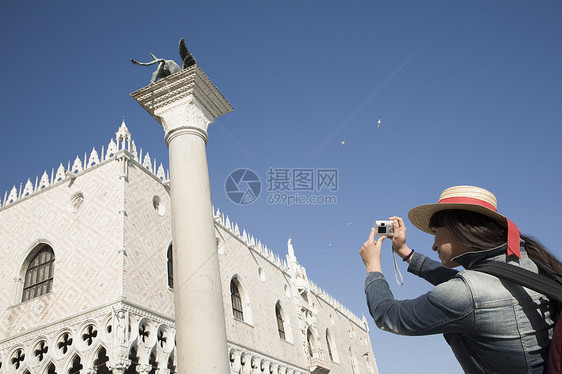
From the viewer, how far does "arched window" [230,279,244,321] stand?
609 inches

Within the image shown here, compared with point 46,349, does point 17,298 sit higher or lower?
higher

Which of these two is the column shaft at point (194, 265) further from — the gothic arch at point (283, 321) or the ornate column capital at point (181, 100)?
the gothic arch at point (283, 321)

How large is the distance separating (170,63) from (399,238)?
5358 mm

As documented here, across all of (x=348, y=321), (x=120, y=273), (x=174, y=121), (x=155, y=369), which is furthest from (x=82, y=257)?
(x=348, y=321)

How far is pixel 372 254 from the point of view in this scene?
1.98 metres

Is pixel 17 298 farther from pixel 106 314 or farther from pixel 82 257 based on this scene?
pixel 106 314

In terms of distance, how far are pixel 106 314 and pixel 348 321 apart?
20600 mm

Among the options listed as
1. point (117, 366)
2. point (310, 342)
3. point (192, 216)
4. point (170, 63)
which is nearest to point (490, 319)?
point (192, 216)

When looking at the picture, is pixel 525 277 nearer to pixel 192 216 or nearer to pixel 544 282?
pixel 544 282

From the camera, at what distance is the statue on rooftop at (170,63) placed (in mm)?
6689

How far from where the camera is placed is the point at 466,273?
1.60 metres

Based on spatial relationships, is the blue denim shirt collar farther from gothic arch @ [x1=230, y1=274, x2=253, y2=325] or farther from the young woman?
gothic arch @ [x1=230, y1=274, x2=253, y2=325]

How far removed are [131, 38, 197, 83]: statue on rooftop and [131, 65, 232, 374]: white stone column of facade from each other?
42 centimetres

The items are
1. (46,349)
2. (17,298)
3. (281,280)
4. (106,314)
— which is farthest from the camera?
(281,280)
